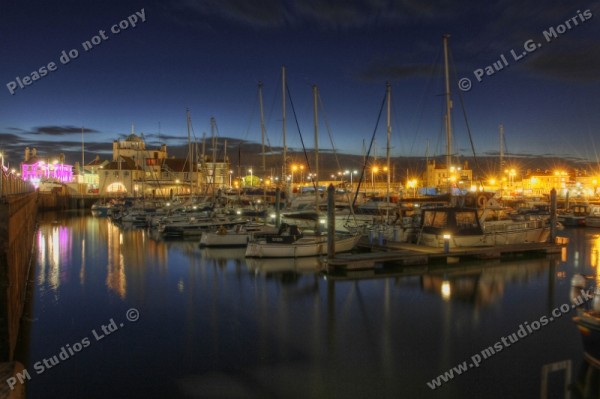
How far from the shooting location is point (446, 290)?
19.8m

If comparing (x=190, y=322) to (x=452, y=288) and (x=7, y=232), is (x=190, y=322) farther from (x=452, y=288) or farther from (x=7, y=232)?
(x=452, y=288)

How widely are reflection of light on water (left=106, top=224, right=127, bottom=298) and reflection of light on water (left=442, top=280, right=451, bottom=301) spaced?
43.2 ft

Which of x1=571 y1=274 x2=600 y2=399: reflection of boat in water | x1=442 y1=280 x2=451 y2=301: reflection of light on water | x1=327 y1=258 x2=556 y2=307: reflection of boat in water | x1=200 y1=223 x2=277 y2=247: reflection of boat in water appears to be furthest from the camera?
x1=200 y1=223 x2=277 y2=247: reflection of boat in water

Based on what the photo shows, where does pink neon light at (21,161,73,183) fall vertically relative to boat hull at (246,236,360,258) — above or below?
above

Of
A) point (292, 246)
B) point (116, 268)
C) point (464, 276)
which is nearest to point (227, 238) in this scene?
point (292, 246)

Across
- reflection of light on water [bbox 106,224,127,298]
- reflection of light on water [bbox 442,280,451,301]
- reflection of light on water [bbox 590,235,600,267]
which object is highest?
reflection of light on water [bbox 442,280,451,301]

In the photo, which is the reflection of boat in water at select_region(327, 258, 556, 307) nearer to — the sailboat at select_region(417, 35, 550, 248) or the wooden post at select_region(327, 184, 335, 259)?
the wooden post at select_region(327, 184, 335, 259)

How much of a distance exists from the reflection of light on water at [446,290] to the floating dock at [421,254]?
3049mm

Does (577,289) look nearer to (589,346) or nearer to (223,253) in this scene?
(589,346)

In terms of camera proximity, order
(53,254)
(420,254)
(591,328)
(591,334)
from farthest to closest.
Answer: (53,254) → (420,254) → (591,334) → (591,328)

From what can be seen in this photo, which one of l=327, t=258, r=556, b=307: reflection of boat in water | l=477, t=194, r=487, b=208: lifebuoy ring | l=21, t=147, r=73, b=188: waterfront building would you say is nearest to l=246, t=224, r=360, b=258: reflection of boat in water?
l=327, t=258, r=556, b=307: reflection of boat in water

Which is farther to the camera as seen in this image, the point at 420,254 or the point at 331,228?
the point at 420,254

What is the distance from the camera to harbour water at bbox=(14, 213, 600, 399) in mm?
10523

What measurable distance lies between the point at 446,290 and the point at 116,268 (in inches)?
695
